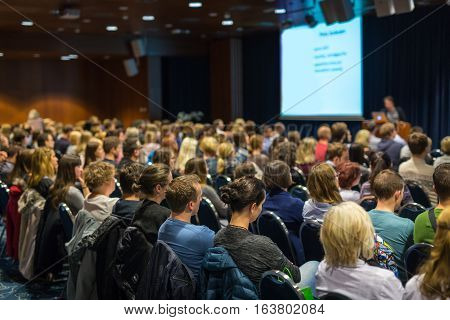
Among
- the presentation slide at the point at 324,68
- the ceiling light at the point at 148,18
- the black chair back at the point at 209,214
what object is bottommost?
the black chair back at the point at 209,214

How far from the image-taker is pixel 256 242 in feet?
9.19

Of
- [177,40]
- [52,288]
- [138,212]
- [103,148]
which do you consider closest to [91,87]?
[177,40]

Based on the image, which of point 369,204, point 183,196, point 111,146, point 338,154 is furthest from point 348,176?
point 111,146

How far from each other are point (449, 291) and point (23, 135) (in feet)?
23.1

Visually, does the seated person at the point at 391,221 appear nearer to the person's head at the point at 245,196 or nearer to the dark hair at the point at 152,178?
the person's head at the point at 245,196

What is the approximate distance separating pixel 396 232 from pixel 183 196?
124cm

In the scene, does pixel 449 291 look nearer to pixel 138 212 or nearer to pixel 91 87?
pixel 138 212

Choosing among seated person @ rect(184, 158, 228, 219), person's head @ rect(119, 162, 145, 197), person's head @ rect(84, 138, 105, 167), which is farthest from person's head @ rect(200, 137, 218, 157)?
person's head @ rect(119, 162, 145, 197)

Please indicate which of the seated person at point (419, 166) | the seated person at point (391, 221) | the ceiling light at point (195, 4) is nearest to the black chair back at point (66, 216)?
the seated person at point (391, 221)

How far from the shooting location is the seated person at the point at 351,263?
2.39 metres

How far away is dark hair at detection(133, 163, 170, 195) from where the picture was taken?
11.8ft

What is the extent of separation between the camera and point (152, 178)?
3.60m

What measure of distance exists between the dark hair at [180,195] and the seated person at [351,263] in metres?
0.85

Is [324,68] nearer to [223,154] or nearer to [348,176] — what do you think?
[223,154]
